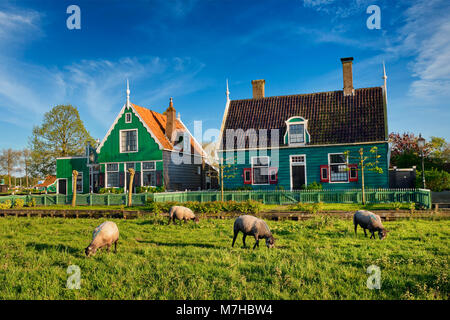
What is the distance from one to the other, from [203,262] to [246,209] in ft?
32.8

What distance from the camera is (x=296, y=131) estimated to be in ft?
88.7

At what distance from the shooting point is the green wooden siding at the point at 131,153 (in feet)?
95.2

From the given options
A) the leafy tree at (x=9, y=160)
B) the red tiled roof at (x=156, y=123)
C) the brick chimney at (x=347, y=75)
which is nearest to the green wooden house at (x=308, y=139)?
the brick chimney at (x=347, y=75)

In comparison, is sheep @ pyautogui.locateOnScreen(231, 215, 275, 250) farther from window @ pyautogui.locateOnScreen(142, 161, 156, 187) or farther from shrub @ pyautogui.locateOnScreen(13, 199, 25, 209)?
shrub @ pyautogui.locateOnScreen(13, 199, 25, 209)

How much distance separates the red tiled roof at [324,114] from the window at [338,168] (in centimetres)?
128

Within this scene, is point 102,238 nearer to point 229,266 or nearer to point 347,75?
point 229,266

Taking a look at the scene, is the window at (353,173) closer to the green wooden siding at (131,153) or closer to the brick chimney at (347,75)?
the brick chimney at (347,75)

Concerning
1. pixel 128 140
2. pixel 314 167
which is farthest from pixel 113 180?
pixel 314 167

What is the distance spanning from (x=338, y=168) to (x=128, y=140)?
19.2 metres

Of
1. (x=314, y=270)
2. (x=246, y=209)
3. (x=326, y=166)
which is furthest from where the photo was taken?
(x=326, y=166)

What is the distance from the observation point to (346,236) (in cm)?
1171
